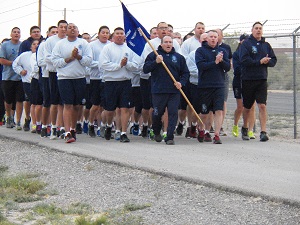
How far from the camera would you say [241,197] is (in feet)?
30.0

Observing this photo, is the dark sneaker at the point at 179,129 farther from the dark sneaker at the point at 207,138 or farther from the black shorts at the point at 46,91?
the black shorts at the point at 46,91

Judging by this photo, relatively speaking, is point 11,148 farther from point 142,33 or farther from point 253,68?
point 253,68

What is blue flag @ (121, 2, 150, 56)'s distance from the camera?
1577 centimetres

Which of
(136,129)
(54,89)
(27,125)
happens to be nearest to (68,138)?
(54,89)

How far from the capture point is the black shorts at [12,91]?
1897 cm

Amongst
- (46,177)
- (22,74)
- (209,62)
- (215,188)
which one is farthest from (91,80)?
(215,188)

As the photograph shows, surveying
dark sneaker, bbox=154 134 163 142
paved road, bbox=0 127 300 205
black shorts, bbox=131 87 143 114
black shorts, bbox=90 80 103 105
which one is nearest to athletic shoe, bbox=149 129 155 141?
paved road, bbox=0 127 300 205

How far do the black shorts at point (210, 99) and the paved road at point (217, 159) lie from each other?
67 cm

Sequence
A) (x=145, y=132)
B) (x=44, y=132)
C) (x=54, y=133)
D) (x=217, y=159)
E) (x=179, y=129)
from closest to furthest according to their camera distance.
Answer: (x=217, y=159) < (x=54, y=133) < (x=44, y=132) < (x=145, y=132) < (x=179, y=129)

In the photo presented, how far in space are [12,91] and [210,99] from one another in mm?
5827

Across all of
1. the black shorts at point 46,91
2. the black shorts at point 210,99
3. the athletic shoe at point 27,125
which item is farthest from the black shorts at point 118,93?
the athletic shoe at point 27,125

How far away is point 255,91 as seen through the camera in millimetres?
15555

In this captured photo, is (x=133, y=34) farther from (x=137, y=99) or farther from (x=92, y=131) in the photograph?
(x=92, y=131)

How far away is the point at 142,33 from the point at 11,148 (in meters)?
3.17
